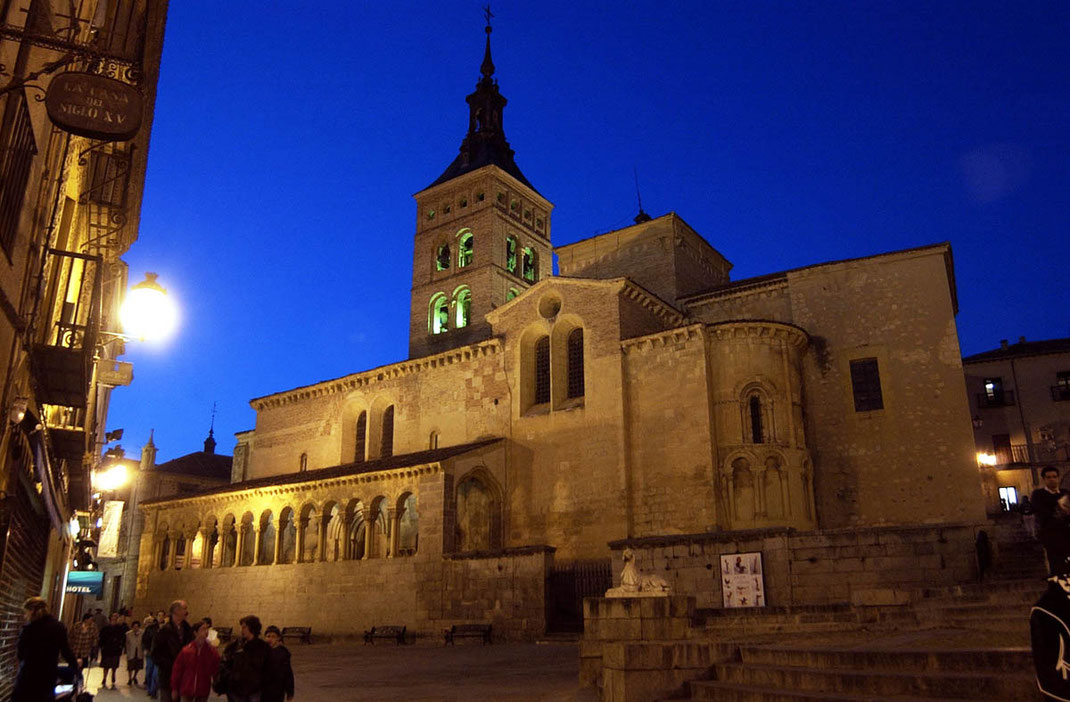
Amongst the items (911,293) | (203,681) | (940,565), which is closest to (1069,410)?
(911,293)

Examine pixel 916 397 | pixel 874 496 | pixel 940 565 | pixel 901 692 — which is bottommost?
pixel 901 692

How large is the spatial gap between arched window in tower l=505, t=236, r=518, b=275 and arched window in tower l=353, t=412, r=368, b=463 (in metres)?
12.1

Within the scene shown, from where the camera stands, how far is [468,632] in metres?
21.8

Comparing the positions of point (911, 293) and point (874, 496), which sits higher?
point (911, 293)

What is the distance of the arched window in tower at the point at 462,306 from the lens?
41.4m

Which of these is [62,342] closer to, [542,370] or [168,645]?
[168,645]

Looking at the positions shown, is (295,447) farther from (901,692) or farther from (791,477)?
(901,692)

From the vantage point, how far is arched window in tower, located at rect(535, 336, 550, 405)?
95.9ft

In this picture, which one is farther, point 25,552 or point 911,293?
point 911,293

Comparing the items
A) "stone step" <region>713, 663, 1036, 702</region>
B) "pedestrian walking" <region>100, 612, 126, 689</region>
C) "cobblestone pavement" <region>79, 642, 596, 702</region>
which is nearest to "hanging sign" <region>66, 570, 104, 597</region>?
"cobblestone pavement" <region>79, 642, 596, 702</region>

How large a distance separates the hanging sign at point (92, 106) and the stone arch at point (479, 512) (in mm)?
21404

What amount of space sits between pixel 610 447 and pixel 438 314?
19.2 metres

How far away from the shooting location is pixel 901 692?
671cm

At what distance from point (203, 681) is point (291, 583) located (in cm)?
2236
